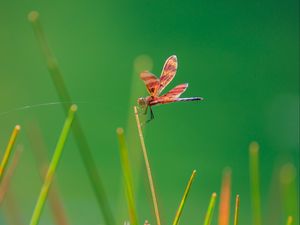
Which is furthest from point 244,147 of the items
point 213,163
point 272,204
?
point 272,204

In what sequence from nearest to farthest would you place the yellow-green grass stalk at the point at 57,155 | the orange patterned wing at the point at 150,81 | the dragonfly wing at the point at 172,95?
the yellow-green grass stalk at the point at 57,155 < the orange patterned wing at the point at 150,81 < the dragonfly wing at the point at 172,95

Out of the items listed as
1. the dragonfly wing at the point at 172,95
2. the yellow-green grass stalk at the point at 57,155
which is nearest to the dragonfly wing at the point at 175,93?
the dragonfly wing at the point at 172,95

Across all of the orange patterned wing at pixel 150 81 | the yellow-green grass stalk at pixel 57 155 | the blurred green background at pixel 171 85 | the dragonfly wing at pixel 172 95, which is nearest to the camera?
the yellow-green grass stalk at pixel 57 155

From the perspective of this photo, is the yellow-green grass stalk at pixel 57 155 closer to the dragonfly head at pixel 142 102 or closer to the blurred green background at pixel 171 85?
the dragonfly head at pixel 142 102

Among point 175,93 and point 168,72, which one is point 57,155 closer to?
point 175,93

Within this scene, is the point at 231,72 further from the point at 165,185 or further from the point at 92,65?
the point at 165,185

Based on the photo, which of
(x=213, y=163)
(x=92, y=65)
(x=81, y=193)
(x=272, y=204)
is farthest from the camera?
(x=92, y=65)
